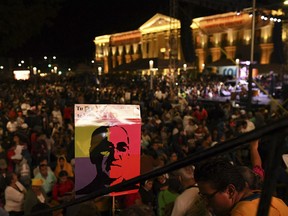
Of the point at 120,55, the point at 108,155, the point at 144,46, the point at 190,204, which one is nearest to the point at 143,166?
the point at 108,155

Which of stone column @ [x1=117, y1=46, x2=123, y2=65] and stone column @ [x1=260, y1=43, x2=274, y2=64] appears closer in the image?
stone column @ [x1=260, y1=43, x2=274, y2=64]

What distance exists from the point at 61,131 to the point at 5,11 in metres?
14.9

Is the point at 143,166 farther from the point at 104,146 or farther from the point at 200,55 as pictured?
the point at 200,55

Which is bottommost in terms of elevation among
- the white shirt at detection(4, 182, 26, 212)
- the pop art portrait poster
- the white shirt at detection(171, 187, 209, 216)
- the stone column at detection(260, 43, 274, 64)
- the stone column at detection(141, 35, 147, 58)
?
the white shirt at detection(4, 182, 26, 212)

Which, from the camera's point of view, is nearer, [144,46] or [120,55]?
[144,46]

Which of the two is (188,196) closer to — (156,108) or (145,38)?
(156,108)

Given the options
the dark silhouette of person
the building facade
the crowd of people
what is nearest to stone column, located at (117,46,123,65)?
the building facade

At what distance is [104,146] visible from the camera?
12.8 feet

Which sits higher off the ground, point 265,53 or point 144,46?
point 144,46

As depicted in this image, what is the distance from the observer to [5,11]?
21828mm

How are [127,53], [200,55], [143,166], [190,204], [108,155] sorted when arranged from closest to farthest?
[190,204], [108,155], [143,166], [200,55], [127,53]

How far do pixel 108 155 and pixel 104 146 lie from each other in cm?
10

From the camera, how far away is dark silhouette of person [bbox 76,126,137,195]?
12.7 feet

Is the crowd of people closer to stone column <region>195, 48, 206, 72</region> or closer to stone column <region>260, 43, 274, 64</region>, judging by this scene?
stone column <region>260, 43, 274, 64</region>
